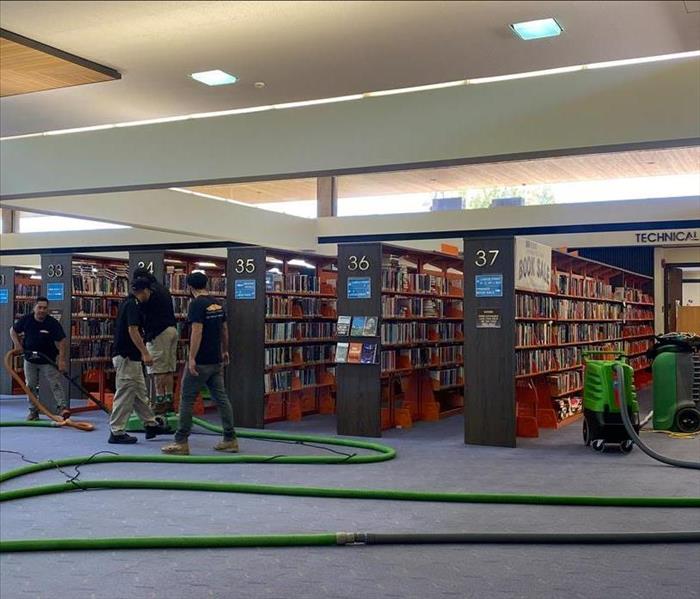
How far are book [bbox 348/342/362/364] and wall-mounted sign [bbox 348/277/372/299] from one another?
0.56 metres

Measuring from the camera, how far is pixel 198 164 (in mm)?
7258

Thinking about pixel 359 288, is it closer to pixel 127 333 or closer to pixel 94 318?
pixel 127 333

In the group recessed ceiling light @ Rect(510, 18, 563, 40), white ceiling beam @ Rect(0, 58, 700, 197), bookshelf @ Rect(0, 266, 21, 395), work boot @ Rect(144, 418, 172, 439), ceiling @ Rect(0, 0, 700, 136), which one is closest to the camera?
ceiling @ Rect(0, 0, 700, 136)

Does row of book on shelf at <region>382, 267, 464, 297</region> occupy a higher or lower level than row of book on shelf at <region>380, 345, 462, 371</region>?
higher

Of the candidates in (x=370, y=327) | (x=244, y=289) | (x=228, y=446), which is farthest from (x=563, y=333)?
(x=228, y=446)

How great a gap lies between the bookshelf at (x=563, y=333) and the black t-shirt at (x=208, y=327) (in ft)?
11.3

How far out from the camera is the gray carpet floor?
399 cm

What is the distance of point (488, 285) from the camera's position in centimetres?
846

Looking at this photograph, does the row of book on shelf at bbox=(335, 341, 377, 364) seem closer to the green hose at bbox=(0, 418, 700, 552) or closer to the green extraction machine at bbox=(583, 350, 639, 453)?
the green hose at bbox=(0, 418, 700, 552)

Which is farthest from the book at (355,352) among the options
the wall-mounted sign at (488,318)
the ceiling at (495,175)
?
the ceiling at (495,175)

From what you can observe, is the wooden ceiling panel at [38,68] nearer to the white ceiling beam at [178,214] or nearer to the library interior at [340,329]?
the library interior at [340,329]

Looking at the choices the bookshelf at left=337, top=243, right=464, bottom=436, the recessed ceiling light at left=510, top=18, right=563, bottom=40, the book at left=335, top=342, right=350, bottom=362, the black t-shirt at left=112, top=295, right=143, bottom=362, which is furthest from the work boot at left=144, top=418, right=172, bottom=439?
the recessed ceiling light at left=510, top=18, right=563, bottom=40

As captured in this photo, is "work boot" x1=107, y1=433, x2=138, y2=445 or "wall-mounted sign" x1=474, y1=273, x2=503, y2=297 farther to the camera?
"wall-mounted sign" x1=474, y1=273, x2=503, y2=297

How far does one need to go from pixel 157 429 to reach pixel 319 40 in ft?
18.0
